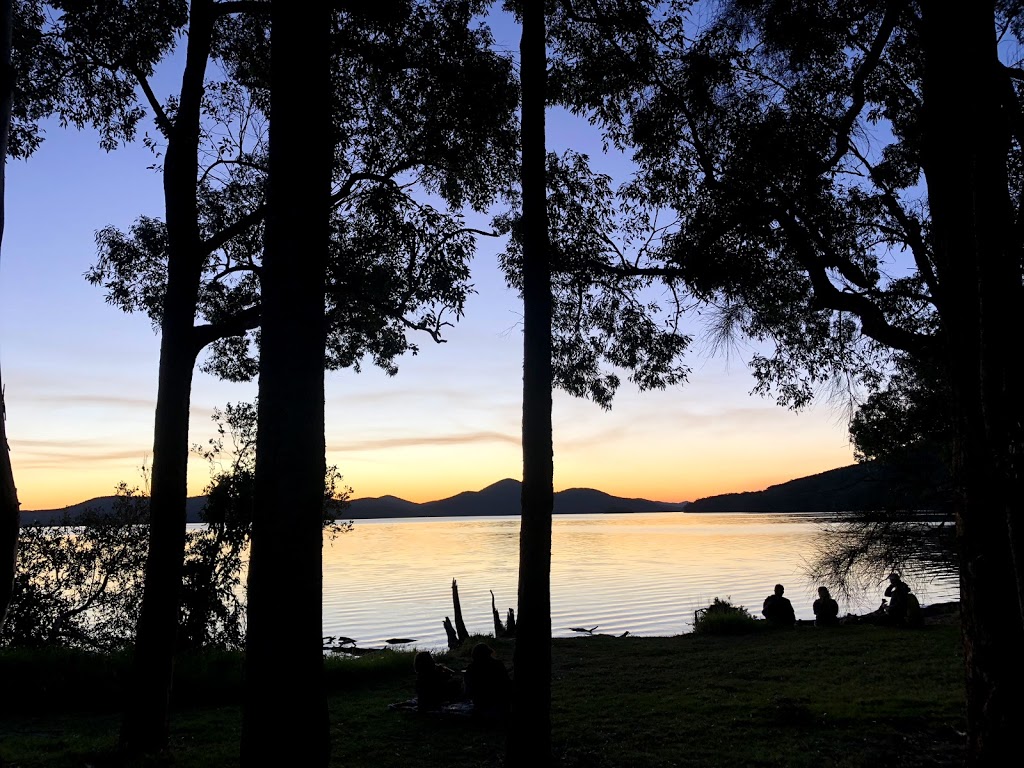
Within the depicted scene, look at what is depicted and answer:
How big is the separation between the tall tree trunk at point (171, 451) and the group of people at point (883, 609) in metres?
17.7

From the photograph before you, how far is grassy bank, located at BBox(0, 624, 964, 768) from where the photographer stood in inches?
369

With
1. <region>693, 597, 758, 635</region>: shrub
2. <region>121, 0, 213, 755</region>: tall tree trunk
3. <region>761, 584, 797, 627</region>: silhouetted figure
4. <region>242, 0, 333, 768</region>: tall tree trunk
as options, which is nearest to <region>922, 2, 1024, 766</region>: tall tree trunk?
<region>242, 0, 333, 768</region>: tall tree trunk

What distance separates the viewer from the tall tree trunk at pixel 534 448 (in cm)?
891

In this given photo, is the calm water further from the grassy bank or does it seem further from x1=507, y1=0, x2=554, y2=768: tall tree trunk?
x1=507, y1=0, x2=554, y2=768: tall tree trunk

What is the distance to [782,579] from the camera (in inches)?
2279

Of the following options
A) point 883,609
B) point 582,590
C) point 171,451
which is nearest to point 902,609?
point 883,609

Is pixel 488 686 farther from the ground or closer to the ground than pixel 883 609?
farther from the ground

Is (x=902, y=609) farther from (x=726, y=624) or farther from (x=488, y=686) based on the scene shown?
(x=488, y=686)

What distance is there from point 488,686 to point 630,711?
224 cm

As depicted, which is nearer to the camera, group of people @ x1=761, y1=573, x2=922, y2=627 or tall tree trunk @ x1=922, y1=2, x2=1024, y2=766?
tall tree trunk @ x1=922, y1=2, x2=1024, y2=766

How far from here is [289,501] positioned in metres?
5.06

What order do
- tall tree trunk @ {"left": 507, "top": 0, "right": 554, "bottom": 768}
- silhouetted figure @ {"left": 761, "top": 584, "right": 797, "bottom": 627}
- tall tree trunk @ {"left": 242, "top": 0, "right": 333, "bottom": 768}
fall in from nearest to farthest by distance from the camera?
tall tree trunk @ {"left": 242, "top": 0, "right": 333, "bottom": 768}
tall tree trunk @ {"left": 507, "top": 0, "right": 554, "bottom": 768}
silhouetted figure @ {"left": 761, "top": 584, "right": 797, "bottom": 627}

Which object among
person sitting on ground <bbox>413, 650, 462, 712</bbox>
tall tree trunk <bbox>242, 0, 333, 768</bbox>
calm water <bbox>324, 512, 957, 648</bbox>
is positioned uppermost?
tall tree trunk <bbox>242, 0, 333, 768</bbox>

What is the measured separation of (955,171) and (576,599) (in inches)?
1707
